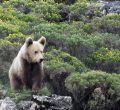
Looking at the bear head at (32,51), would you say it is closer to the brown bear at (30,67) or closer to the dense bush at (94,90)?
the brown bear at (30,67)

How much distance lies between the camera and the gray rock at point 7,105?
12738 millimetres

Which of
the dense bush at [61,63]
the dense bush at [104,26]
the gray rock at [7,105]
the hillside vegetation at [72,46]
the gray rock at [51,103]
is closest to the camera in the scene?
the gray rock at [7,105]

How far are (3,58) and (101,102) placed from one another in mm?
3577

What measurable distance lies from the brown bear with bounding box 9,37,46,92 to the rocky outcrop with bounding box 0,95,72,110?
1.30 feet

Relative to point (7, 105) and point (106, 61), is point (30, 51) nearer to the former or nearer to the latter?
point (7, 105)

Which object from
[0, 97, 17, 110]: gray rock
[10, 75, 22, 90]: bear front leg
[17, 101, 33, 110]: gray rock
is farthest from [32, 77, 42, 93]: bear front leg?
[0, 97, 17, 110]: gray rock

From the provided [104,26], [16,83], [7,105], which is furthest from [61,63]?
[104,26]

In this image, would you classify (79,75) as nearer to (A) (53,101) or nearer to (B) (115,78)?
(B) (115,78)

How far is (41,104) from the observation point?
1288 cm

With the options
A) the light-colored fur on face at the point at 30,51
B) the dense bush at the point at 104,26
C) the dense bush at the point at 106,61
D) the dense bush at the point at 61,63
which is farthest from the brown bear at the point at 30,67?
the dense bush at the point at 104,26

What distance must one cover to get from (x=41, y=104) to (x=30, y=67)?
968 millimetres

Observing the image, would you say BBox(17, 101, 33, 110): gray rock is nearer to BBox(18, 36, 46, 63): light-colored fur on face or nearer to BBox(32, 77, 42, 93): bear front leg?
BBox(32, 77, 42, 93): bear front leg

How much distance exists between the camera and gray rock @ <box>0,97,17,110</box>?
1274cm

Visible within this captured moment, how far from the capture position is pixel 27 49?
1345 cm
